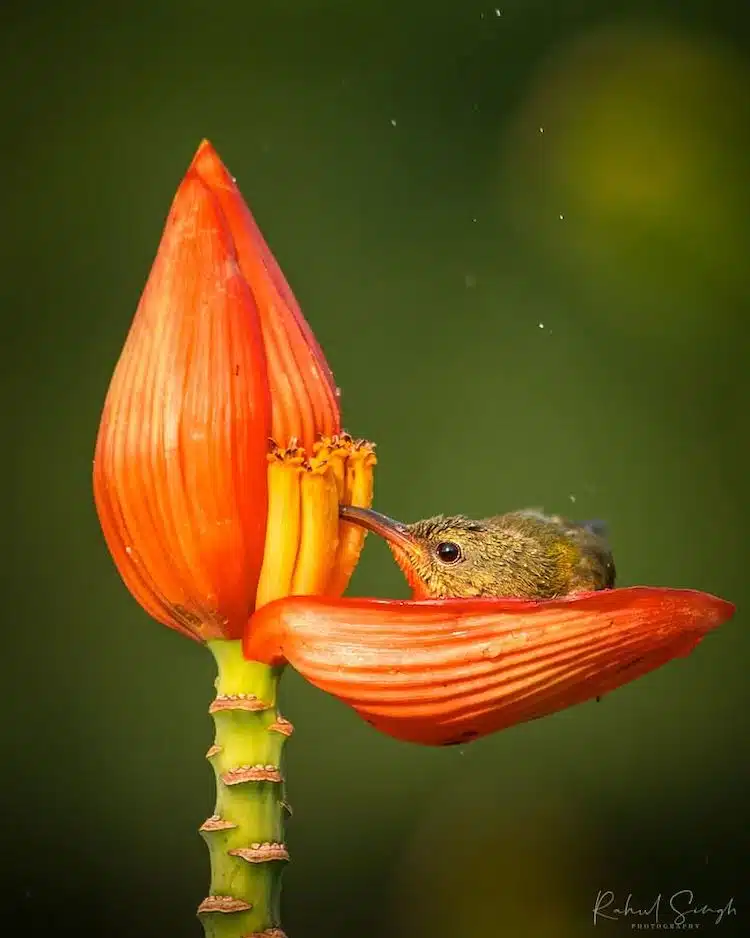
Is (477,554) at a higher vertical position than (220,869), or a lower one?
higher

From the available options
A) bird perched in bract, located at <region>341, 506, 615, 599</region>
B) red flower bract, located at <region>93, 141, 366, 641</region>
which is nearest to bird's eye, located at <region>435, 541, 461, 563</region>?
bird perched in bract, located at <region>341, 506, 615, 599</region>

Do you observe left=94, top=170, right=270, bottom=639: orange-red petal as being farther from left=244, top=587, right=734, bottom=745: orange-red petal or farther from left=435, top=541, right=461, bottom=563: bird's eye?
left=435, top=541, right=461, bottom=563: bird's eye

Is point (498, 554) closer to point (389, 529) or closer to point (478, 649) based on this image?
point (389, 529)

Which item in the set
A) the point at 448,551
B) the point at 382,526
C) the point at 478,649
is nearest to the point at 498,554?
the point at 448,551

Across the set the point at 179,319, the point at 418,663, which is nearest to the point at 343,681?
the point at 418,663

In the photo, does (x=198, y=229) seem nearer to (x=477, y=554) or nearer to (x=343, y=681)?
(x=343, y=681)

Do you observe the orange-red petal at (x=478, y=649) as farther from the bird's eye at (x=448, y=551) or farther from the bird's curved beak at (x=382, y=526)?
the bird's eye at (x=448, y=551)

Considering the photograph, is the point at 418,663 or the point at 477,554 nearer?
the point at 418,663
